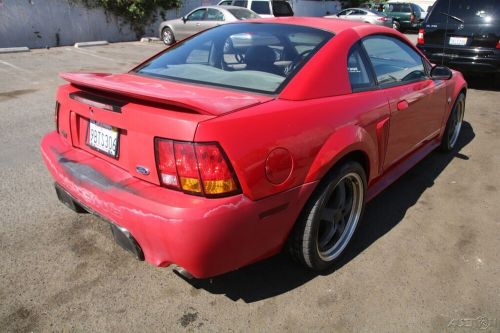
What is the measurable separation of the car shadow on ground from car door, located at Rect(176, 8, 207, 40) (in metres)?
11.4

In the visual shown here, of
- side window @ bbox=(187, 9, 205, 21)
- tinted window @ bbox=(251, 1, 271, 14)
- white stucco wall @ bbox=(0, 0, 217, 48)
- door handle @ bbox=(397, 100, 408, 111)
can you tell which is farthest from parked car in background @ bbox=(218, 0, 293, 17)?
door handle @ bbox=(397, 100, 408, 111)

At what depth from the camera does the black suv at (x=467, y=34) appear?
7262 millimetres

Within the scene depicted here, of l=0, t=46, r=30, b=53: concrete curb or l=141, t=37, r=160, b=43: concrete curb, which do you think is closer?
l=0, t=46, r=30, b=53: concrete curb

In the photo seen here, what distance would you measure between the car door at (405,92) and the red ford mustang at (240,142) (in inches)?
0.9

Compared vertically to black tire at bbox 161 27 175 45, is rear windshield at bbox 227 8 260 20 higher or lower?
higher

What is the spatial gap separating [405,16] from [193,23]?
1420cm

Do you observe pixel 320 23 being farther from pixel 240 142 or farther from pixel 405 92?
pixel 240 142

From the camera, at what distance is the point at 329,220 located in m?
2.60

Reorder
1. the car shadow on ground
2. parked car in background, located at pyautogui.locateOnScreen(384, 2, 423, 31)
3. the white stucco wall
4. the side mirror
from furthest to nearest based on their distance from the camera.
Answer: parked car in background, located at pyautogui.locateOnScreen(384, 2, 423, 31)
the white stucco wall
the side mirror
the car shadow on ground

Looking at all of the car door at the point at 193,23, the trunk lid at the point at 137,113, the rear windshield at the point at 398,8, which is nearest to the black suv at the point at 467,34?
the trunk lid at the point at 137,113

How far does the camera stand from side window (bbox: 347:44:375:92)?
262 centimetres

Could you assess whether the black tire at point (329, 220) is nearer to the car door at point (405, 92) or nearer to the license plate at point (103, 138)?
the car door at point (405, 92)

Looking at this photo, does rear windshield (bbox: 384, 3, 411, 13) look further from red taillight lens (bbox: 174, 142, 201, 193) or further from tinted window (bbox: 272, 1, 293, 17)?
red taillight lens (bbox: 174, 142, 201, 193)

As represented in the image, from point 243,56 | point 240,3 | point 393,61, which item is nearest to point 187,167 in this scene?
point 243,56
